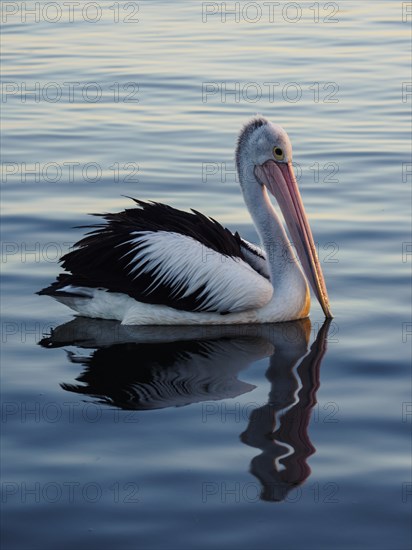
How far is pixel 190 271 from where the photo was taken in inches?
255

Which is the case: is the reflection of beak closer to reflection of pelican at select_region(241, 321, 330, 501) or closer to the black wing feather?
the black wing feather

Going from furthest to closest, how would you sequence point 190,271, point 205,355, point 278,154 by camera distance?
point 278,154 → point 190,271 → point 205,355

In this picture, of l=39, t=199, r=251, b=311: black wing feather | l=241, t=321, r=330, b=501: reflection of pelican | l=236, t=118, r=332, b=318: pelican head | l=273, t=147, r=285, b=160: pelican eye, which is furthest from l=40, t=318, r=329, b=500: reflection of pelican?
l=273, t=147, r=285, b=160: pelican eye

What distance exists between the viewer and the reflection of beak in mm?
6762

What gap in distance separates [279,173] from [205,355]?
4.09ft


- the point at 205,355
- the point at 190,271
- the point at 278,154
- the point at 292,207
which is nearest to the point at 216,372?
the point at 205,355

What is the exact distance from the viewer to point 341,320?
6621 millimetres

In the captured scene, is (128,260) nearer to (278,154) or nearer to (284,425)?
(278,154)

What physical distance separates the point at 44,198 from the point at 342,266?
2502 millimetres


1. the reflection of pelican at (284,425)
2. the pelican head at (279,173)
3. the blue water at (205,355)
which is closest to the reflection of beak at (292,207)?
the pelican head at (279,173)

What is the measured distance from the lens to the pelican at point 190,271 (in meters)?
6.50

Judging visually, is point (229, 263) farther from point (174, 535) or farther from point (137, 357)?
point (174, 535)

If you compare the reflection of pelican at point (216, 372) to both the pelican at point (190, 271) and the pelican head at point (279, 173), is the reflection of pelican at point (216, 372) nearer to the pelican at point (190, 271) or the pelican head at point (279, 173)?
→ the pelican at point (190, 271)

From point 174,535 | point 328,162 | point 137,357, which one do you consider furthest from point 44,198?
point 174,535
